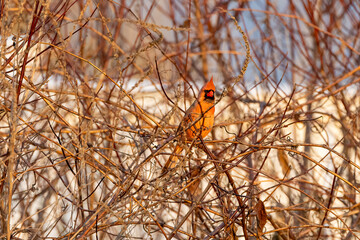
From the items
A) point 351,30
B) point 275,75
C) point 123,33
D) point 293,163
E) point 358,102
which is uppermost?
point 123,33

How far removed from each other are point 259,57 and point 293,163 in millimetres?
1040

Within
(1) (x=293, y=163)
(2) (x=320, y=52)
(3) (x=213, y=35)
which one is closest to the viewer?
(1) (x=293, y=163)

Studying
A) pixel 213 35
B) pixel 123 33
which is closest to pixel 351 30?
pixel 213 35

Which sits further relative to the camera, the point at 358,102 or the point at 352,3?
the point at 352,3

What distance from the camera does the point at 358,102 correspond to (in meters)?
4.23

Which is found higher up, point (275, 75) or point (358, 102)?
point (275, 75)

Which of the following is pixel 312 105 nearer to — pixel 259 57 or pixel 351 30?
pixel 259 57

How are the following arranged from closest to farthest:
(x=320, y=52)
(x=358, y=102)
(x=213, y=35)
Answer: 1. (x=358, y=102)
2. (x=320, y=52)
3. (x=213, y=35)

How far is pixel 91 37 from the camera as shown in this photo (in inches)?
214

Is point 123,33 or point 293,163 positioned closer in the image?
point 293,163

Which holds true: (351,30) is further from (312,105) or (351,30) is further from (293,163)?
(293,163)

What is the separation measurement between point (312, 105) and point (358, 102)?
413mm

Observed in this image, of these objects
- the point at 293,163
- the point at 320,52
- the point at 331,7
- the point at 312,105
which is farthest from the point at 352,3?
the point at 293,163

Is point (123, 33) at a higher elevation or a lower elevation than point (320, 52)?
higher
